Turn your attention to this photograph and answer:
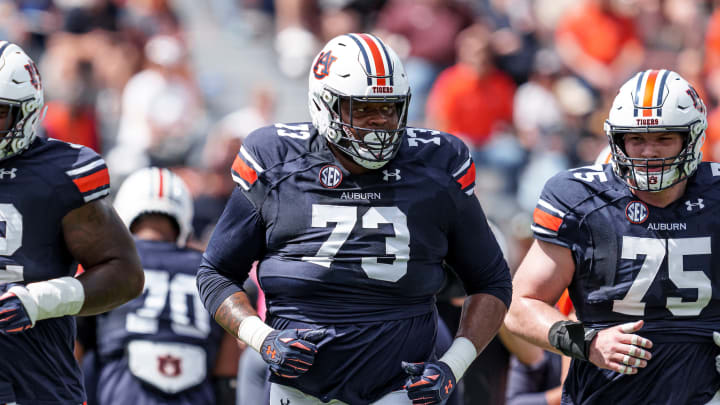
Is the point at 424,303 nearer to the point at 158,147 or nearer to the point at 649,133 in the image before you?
the point at 649,133

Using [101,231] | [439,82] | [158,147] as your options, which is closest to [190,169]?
[158,147]

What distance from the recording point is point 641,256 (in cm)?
422

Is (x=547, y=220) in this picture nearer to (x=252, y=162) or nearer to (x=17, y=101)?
(x=252, y=162)

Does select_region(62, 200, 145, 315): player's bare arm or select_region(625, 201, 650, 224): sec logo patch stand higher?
select_region(625, 201, 650, 224): sec logo patch

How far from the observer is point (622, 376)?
423cm

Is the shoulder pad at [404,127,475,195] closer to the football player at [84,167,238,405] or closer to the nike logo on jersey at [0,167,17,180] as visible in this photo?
the nike logo on jersey at [0,167,17,180]

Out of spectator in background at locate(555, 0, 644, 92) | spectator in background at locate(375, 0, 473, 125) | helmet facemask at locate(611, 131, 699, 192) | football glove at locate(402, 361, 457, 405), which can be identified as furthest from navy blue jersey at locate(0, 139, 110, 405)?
spectator in background at locate(555, 0, 644, 92)

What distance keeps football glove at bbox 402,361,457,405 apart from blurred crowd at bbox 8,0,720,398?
6.32 meters

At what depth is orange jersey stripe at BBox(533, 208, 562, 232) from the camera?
4305 mm

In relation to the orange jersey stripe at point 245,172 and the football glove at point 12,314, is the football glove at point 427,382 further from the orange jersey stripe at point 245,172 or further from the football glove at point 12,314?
the football glove at point 12,314

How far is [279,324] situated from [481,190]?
7.00m

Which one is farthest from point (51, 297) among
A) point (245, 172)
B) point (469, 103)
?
point (469, 103)

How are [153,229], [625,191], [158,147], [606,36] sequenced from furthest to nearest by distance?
[606,36] < [158,147] < [153,229] < [625,191]

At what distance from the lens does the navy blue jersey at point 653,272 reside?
13.8 feet
